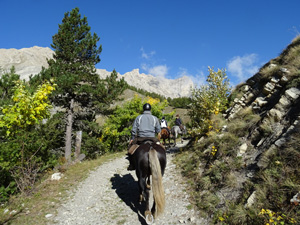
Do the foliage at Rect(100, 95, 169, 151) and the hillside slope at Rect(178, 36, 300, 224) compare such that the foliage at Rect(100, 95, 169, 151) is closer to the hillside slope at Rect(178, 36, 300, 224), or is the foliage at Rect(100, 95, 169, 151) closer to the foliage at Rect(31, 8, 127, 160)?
the foliage at Rect(31, 8, 127, 160)

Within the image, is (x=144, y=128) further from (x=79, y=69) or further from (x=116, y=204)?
(x=79, y=69)

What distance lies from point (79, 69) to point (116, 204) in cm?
1266

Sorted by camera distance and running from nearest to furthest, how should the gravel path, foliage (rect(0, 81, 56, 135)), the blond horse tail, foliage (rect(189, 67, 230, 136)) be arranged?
the blond horse tail, the gravel path, foliage (rect(0, 81, 56, 135)), foliage (rect(189, 67, 230, 136))

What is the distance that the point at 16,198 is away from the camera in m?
6.86

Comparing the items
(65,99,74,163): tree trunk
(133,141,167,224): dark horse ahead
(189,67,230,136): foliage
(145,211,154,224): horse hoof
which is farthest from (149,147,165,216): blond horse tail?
(65,99,74,163): tree trunk

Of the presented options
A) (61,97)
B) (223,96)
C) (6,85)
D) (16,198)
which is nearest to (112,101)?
(61,97)

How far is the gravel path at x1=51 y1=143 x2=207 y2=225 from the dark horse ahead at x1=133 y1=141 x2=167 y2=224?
0.60 meters

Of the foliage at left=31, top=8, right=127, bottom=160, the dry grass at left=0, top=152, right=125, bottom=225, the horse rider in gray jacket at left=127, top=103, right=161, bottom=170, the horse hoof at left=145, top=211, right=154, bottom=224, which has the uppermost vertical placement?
the foliage at left=31, top=8, right=127, bottom=160

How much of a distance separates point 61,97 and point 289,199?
15.7m

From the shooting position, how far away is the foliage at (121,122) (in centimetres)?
1788

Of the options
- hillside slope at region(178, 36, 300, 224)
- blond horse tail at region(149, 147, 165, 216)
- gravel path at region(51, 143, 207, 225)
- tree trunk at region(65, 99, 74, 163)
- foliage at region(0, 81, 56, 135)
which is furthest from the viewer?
tree trunk at region(65, 99, 74, 163)

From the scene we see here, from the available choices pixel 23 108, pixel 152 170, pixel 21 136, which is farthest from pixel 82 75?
pixel 152 170

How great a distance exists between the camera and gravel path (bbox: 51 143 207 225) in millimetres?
5480

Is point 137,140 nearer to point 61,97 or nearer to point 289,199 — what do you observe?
point 289,199
